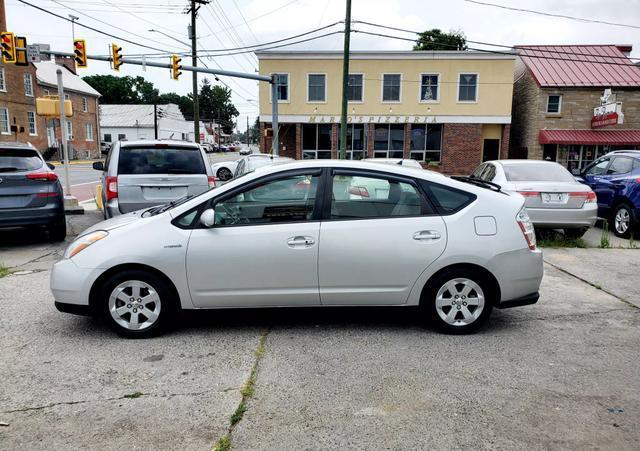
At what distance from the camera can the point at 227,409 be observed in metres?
3.41

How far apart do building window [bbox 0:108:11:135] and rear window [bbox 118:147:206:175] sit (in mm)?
38996

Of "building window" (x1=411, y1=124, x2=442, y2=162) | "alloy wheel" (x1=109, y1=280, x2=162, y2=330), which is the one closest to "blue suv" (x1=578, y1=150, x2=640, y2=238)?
"alloy wheel" (x1=109, y1=280, x2=162, y2=330)

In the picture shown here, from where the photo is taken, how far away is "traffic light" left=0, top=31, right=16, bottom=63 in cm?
1888

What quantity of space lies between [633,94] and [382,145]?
48.3 feet

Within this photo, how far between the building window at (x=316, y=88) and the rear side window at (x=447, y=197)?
1140 inches

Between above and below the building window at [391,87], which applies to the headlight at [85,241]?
below

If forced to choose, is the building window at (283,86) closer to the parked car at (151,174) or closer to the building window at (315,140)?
the building window at (315,140)

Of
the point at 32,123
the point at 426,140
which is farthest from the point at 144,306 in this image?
the point at 32,123

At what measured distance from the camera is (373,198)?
4.71 m

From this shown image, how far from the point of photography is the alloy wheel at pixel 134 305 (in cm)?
448

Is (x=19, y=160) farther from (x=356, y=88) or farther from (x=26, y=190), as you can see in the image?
(x=356, y=88)

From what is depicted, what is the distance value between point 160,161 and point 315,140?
2621 cm

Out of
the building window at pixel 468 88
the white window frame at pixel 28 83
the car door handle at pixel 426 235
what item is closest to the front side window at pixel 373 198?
the car door handle at pixel 426 235

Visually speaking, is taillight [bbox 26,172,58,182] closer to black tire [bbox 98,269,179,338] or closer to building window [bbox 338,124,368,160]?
black tire [bbox 98,269,179,338]
